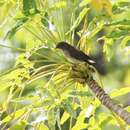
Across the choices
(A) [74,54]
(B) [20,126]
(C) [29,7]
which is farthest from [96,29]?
(B) [20,126]

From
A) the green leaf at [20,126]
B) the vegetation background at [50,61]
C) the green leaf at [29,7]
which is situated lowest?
the green leaf at [20,126]

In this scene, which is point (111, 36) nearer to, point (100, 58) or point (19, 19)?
point (19, 19)

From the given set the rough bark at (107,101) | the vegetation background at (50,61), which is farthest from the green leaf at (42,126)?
the rough bark at (107,101)

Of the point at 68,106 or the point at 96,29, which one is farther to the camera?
the point at 96,29

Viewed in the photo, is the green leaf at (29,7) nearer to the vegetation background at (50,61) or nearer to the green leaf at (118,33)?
the vegetation background at (50,61)

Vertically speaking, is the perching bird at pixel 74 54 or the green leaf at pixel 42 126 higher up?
the perching bird at pixel 74 54

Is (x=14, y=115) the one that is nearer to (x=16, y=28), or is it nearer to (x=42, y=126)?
(x=42, y=126)

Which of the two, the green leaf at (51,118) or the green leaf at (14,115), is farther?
the green leaf at (14,115)

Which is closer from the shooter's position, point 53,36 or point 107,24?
point 107,24

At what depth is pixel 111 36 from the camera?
1135 mm

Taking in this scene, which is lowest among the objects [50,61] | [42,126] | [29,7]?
→ [42,126]

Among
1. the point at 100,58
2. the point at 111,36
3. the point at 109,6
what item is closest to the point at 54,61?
the point at 111,36

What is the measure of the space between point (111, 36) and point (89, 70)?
13 cm

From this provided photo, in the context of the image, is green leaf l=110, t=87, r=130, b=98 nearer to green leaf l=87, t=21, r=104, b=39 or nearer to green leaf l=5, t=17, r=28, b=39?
green leaf l=87, t=21, r=104, b=39
